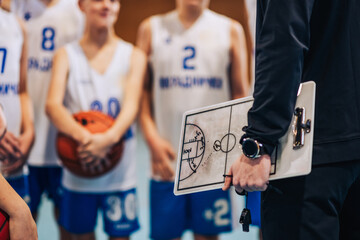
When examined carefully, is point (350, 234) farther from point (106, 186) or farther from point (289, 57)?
point (106, 186)

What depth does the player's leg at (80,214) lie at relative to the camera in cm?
312

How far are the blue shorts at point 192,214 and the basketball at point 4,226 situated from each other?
1758 millimetres

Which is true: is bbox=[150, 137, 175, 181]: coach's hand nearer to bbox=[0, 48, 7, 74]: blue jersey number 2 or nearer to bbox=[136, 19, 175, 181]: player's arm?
bbox=[136, 19, 175, 181]: player's arm

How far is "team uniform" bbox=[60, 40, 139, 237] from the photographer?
123 inches

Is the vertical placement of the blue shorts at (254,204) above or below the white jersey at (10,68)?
below

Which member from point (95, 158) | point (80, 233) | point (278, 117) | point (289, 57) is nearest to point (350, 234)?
point (278, 117)

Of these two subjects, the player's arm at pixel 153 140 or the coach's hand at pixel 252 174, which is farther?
the player's arm at pixel 153 140

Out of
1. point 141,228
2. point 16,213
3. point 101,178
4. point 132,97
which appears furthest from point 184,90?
point 16,213

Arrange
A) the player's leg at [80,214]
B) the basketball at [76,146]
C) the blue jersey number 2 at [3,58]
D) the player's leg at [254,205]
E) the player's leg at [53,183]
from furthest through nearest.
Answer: the player's leg at [53,183] < the player's leg at [80,214] < the basketball at [76,146] < the blue jersey number 2 at [3,58] < the player's leg at [254,205]

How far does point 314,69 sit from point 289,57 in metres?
0.17

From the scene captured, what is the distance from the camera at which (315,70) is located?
5.16 ft

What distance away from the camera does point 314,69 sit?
1.57m

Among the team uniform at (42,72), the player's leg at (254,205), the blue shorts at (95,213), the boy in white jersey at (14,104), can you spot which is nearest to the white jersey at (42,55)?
the team uniform at (42,72)

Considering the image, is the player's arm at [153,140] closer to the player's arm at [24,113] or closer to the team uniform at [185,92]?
the team uniform at [185,92]
